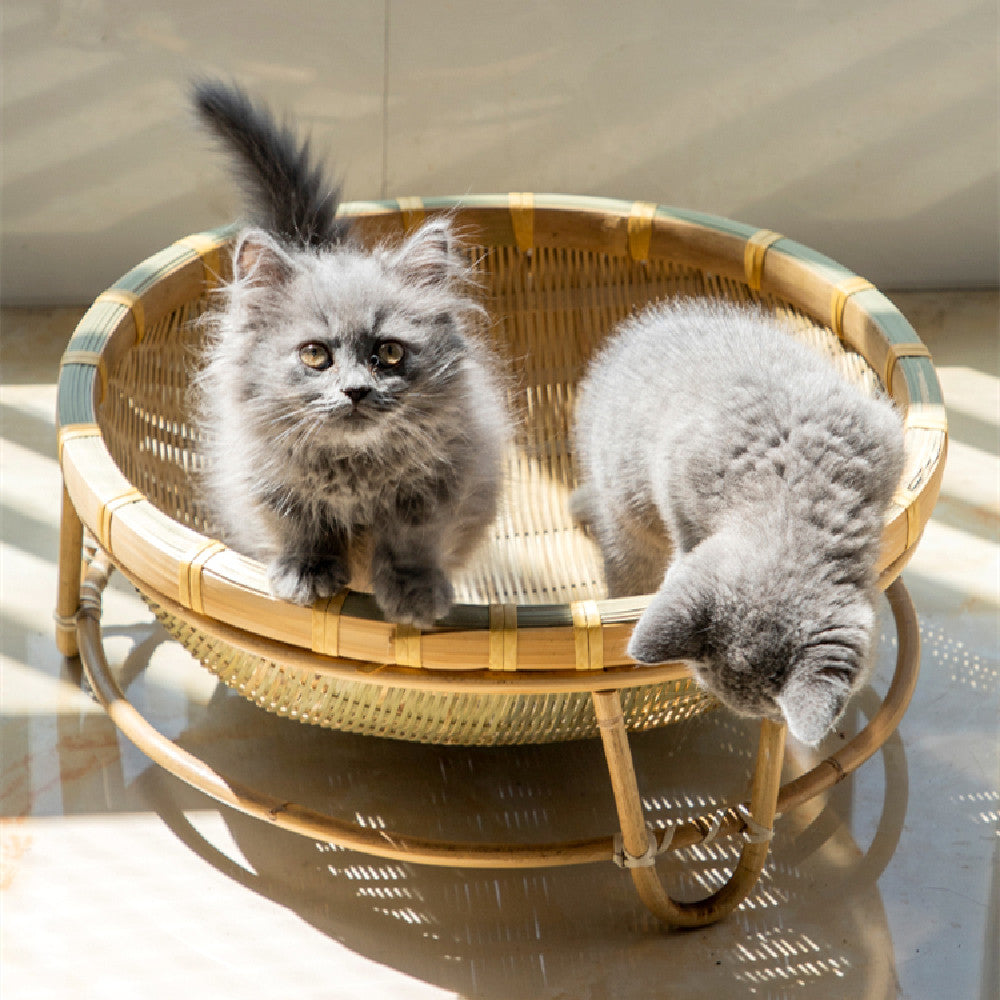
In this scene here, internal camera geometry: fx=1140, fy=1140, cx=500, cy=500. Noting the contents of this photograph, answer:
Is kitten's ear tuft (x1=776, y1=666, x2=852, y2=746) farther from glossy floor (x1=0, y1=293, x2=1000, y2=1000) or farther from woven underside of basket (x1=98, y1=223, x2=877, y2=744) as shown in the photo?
glossy floor (x1=0, y1=293, x2=1000, y2=1000)

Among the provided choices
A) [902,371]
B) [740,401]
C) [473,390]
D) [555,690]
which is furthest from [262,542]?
[902,371]

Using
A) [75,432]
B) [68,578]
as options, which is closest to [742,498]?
[75,432]

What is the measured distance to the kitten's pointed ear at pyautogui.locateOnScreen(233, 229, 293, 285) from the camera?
1.40 meters

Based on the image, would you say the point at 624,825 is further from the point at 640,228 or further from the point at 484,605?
the point at 640,228

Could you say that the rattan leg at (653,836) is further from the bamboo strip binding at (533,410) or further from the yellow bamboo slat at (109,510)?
the yellow bamboo slat at (109,510)

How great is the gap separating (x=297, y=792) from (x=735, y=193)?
2.01m

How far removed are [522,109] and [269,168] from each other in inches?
56.4

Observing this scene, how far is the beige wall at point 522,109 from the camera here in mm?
2689

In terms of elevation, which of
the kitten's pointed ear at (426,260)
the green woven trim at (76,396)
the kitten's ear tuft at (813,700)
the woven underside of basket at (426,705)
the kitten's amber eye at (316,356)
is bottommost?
the woven underside of basket at (426,705)

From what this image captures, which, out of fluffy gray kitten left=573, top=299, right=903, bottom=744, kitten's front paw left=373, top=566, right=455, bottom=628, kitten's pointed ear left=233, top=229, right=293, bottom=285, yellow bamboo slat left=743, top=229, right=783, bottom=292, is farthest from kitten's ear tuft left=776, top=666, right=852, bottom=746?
yellow bamboo slat left=743, top=229, right=783, bottom=292

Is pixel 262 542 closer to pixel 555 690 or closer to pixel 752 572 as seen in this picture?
pixel 555 690

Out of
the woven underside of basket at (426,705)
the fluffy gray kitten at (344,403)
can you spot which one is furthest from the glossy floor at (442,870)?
the fluffy gray kitten at (344,403)

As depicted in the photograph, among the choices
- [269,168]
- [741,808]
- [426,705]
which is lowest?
[741,808]

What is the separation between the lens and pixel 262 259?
1401mm
